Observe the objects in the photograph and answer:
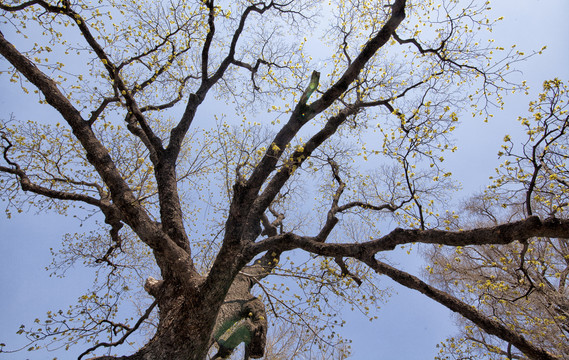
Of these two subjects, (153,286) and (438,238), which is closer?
(438,238)

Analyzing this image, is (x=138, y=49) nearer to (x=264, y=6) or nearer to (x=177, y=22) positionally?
(x=177, y=22)

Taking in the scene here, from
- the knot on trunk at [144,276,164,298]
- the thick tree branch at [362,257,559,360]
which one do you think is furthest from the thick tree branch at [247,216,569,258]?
the knot on trunk at [144,276,164,298]

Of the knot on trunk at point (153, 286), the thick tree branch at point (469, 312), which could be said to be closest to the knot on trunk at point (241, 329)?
the knot on trunk at point (153, 286)

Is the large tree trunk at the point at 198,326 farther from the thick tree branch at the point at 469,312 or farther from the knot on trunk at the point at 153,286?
the thick tree branch at the point at 469,312

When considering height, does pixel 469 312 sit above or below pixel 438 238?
below

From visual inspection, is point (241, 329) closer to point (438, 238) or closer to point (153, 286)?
point (153, 286)

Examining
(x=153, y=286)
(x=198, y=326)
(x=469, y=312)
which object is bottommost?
(x=198, y=326)

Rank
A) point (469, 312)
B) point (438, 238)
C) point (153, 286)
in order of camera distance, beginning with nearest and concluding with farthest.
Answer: point (438, 238)
point (469, 312)
point (153, 286)

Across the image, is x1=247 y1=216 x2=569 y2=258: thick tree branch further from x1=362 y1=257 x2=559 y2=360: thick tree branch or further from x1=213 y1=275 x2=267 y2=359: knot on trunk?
x1=213 y1=275 x2=267 y2=359: knot on trunk

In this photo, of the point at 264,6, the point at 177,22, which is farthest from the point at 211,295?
the point at 264,6

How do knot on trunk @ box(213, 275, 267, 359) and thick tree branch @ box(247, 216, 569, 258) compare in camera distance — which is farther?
knot on trunk @ box(213, 275, 267, 359)

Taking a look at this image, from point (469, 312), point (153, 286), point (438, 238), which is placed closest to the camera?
point (438, 238)

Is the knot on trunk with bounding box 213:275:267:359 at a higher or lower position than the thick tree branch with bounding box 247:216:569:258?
lower

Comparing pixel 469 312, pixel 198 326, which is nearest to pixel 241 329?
pixel 198 326
